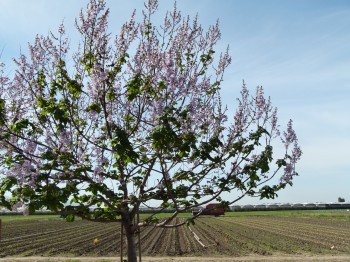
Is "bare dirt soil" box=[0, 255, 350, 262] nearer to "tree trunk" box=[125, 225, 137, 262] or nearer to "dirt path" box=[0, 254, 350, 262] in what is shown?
"dirt path" box=[0, 254, 350, 262]

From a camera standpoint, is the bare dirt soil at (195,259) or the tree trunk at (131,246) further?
the bare dirt soil at (195,259)

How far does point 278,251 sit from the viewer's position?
23.3 metres

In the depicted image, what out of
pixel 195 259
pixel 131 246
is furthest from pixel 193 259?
pixel 131 246

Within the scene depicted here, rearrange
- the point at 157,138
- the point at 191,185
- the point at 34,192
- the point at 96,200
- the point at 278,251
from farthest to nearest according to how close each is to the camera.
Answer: the point at 278,251
the point at 191,185
the point at 96,200
the point at 34,192
the point at 157,138

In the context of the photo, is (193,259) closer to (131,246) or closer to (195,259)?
(195,259)

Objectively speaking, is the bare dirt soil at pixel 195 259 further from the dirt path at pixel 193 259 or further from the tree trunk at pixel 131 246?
the tree trunk at pixel 131 246

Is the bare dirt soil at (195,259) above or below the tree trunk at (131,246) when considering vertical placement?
below

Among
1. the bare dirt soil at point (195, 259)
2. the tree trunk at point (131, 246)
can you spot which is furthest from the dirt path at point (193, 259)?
the tree trunk at point (131, 246)

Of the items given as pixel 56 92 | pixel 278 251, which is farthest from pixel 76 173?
pixel 278 251

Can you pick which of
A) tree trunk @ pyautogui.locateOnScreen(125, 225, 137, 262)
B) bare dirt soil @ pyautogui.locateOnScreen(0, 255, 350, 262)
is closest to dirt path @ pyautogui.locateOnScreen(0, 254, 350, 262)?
bare dirt soil @ pyautogui.locateOnScreen(0, 255, 350, 262)

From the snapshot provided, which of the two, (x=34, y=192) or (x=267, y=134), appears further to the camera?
(x=267, y=134)

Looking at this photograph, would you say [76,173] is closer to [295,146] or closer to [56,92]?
[56,92]

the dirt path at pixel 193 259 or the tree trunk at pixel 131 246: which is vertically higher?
the tree trunk at pixel 131 246

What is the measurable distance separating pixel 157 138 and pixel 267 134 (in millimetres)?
2889
